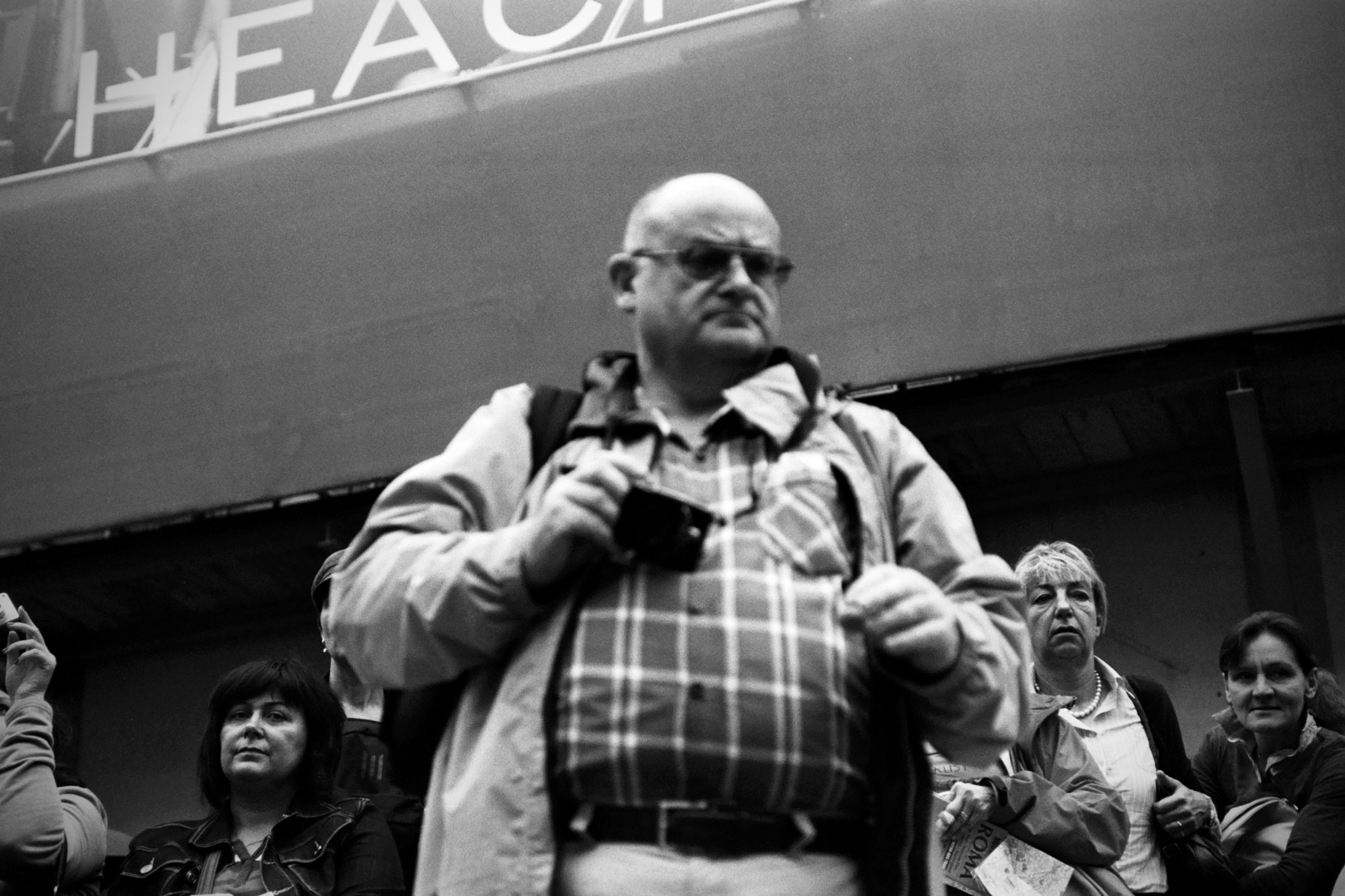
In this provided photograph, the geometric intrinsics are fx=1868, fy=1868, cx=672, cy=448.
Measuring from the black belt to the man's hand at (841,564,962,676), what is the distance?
25 centimetres

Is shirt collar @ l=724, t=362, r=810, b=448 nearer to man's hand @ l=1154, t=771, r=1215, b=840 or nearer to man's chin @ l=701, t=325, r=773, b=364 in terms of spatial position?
man's chin @ l=701, t=325, r=773, b=364

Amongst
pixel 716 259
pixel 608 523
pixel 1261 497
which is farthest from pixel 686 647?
pixel 1261 497

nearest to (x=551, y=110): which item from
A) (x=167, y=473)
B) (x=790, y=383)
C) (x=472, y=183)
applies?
(x=472, y=183)

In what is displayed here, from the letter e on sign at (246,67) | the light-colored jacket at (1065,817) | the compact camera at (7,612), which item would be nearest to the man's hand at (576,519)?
the light-colored jacket at (1065,817)

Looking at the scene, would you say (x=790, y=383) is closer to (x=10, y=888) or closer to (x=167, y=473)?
(x=10, y=888)

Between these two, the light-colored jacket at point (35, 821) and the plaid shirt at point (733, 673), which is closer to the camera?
the plaid shirt at point (733, 673)

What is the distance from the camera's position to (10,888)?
168 inches

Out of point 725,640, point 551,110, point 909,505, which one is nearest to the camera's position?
point 725,640

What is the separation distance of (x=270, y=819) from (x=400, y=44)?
469 cm

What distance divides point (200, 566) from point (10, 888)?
16.6 ft

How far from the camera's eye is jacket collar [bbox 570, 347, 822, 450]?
261 cm

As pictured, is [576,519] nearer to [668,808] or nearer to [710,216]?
[668,808]

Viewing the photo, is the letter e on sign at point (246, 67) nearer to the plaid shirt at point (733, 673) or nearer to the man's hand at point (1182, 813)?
the man's hand at point (1182, 813)

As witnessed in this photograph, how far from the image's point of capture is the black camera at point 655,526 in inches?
93.1
